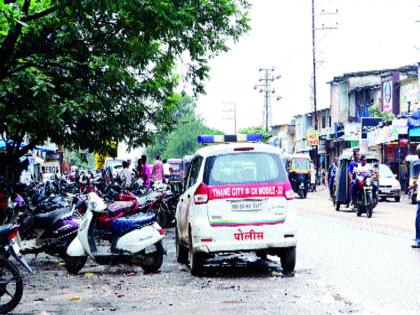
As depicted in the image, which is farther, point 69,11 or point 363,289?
point 69,11

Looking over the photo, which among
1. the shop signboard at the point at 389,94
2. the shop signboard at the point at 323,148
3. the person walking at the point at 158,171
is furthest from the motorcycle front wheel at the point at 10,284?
the shop signboard at the point at 323,148

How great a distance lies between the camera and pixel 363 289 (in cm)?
1055

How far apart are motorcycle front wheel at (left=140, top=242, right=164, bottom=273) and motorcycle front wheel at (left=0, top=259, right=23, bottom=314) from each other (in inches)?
157

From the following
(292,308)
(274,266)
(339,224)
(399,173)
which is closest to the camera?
(292,308)

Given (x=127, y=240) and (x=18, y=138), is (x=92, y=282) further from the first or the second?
(x=18, y=138)

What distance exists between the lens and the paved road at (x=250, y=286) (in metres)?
9.46

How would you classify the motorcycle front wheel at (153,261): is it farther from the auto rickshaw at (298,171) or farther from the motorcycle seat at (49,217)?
the auto rickshaw at (298,171)

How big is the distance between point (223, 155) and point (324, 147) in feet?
203

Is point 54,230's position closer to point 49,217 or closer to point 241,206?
point 49,217

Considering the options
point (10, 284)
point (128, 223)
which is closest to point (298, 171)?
point (128, 223)

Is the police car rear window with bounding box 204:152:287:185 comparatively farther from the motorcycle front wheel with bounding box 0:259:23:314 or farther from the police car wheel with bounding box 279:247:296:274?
the motorcycle front wheel with bounding box 0:259:23:314

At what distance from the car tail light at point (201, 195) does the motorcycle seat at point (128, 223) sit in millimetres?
979

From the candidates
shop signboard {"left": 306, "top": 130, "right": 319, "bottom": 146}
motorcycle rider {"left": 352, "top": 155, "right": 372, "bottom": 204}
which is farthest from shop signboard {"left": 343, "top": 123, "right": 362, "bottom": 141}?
motorcycle rider {"left": 352, "top": 155, "right": 372, "bottom": 204}

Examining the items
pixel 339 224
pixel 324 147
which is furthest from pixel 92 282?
pixel 324 147
